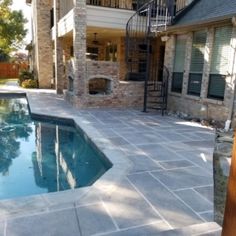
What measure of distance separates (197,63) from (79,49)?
171 inches

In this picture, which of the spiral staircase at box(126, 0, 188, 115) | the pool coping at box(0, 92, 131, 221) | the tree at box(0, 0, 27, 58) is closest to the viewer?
the pool coping at box(0, 92, 131, 221)

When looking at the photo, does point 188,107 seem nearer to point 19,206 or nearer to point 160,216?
point 160,216

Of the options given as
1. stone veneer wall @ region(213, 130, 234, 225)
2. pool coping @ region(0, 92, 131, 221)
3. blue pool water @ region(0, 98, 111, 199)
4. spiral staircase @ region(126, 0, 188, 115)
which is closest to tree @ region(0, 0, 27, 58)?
spiral staircase @ region(126, 0, 188, 115)

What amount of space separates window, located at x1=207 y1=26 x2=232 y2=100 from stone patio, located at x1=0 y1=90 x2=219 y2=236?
89.8 inches

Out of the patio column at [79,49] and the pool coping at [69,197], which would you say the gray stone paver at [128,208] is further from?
the patio column at [79,49]

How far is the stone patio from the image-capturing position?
270cm

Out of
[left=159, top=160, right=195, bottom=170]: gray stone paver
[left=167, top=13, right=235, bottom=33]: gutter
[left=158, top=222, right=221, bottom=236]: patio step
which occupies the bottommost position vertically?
[left=159, top=160, right=195, bottom=170]: gray stone paver

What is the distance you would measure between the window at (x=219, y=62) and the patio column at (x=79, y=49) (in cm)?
463

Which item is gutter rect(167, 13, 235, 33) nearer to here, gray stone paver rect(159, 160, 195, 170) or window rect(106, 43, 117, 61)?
gray stone paver rect(159, 160, 195, 170)

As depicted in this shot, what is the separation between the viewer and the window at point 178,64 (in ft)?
30.2

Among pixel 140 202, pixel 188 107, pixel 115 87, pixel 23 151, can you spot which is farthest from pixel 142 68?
pixel 140 202

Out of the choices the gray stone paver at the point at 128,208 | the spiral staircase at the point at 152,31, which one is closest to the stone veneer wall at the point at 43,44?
the spiral staircase at the point at 152,31

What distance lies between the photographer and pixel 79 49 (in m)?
9.59

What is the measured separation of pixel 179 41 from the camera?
938 centimetres
